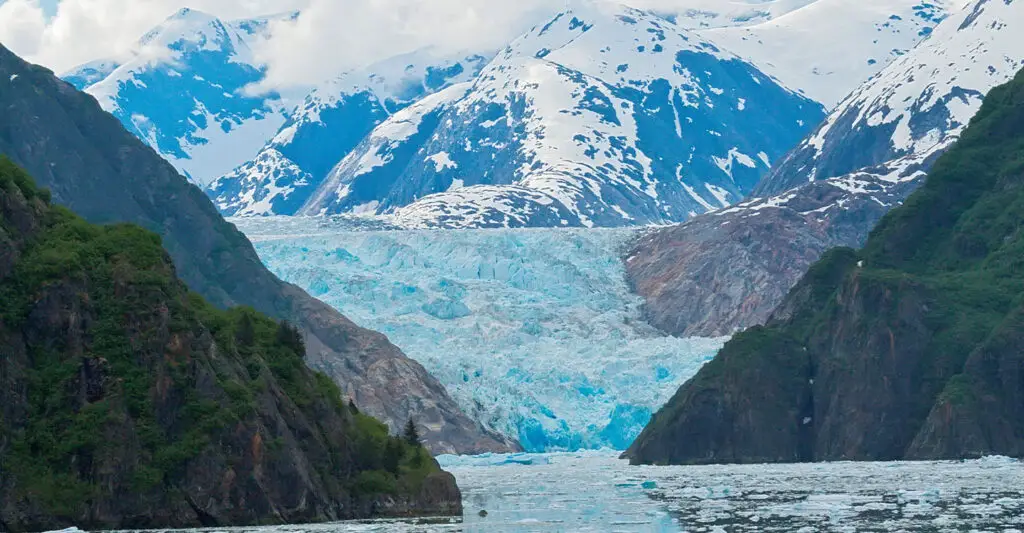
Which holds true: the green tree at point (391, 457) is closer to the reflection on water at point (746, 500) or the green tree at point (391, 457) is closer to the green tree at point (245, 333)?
the reflection on water at point (746, 500)

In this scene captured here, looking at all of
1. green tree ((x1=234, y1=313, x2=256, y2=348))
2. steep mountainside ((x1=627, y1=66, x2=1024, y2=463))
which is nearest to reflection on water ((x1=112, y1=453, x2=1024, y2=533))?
steep mountainside ((x1=627, y1=66, x2=1024, y2=463))

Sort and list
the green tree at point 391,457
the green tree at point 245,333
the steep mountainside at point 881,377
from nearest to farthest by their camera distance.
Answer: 1. the green tree at point 245,333
2. the green tree at point 391,457
3. the steep mountainside at point 881,377

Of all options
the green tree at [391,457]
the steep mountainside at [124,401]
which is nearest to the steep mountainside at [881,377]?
the green tree at [391,457]

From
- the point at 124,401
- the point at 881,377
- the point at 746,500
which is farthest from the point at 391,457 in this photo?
the point at 881,377

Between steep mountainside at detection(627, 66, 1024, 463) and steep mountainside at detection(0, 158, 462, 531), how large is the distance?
83.2m

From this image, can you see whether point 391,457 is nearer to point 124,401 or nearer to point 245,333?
point 245,333

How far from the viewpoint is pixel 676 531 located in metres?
88.2

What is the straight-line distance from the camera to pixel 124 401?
91.5 m

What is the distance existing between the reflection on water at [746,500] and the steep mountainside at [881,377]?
1000cm

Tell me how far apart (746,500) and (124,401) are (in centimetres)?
3746

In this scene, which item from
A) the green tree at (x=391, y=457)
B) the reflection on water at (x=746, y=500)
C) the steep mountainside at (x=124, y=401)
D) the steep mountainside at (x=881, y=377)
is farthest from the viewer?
the steep mountainside at (x=881, y=377)

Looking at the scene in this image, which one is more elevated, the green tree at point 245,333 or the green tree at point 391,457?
the green tree at point 245,333

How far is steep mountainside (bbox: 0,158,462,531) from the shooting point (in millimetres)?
88750

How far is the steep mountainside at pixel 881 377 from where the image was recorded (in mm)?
171250
